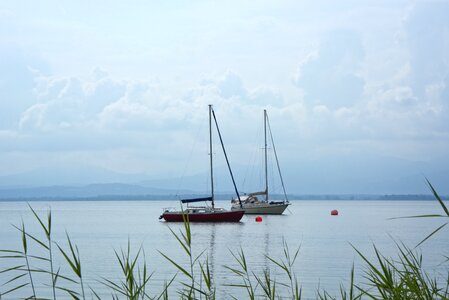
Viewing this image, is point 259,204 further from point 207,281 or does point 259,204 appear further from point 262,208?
point 207,281

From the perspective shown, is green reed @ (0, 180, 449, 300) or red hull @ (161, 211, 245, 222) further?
red hull @ (161, 211, 245, 222)

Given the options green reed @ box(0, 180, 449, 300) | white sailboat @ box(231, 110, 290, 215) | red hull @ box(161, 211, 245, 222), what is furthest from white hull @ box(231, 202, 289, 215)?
green reed @ box(0, 180, 449, 300)

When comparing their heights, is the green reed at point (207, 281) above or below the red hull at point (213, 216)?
below

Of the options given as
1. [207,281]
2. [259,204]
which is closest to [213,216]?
[259,204]

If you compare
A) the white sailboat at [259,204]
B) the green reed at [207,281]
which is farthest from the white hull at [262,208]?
the green reed at [207,281]

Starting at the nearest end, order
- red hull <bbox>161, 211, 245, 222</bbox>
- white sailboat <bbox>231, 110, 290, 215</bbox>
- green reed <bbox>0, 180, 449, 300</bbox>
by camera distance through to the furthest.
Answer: green reed <bbox>0, 180, 449, 300</bbox> < red hull <bbox>161, 211, 245, 222</bbox> < white sailboat <bbox>231, 110, 290, 215</bbox>

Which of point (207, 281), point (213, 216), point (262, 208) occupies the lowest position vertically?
point (207, 281)

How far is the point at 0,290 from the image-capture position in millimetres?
23094

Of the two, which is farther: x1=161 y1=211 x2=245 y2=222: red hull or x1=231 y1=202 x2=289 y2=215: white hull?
x1=231 y1=202 x2=289 y2=215: white hull

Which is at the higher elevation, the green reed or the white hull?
the white hull

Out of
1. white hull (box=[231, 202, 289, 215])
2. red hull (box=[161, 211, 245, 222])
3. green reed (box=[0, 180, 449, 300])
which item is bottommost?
green reed (box=[0, 180, 449, 300])

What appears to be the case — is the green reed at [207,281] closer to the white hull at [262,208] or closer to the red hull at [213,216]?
the red hull at [213,216]

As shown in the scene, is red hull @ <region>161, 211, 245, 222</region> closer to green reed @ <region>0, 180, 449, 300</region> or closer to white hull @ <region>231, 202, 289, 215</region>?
white hull @ <region>231, 202, 289, 215</region>

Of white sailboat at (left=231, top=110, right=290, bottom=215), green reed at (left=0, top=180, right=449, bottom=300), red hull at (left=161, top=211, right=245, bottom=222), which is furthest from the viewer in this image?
white sailboat at (left=231, top=110, right=290, bottom=215)
